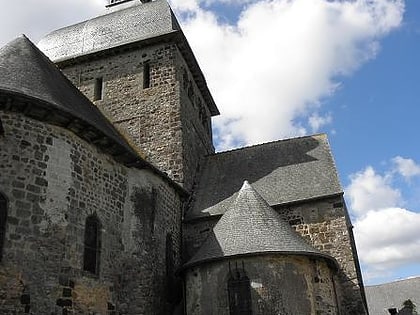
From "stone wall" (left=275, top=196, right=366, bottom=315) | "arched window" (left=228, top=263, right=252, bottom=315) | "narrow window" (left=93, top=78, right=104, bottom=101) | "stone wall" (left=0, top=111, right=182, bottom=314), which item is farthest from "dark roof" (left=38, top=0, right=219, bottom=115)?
"arched window" (left=228, top=263, right=252, bottom=315)

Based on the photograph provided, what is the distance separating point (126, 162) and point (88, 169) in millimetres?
1405

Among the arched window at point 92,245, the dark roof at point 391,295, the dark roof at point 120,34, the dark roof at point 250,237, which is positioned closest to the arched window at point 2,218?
the arched window at point 92,245

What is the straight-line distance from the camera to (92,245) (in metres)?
10.4

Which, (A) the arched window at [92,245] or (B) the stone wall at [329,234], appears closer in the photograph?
(A) the arched window at [92,245]

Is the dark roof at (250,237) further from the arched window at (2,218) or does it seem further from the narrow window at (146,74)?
the narrow window at (146,74)

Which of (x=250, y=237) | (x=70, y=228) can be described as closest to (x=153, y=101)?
(x=250, y=237)

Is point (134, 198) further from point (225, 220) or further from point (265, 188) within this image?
point (265, 188)

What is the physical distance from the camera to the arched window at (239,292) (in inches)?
430

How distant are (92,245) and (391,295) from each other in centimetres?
2579

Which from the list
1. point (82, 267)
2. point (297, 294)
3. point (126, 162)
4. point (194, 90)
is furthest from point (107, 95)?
point (297, 294)

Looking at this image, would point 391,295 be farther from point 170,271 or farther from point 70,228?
point 70,228

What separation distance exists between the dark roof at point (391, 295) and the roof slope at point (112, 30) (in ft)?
71.8

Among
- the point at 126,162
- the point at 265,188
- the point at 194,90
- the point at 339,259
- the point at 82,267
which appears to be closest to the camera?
the point at 82,267

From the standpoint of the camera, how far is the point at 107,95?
59.4ft
